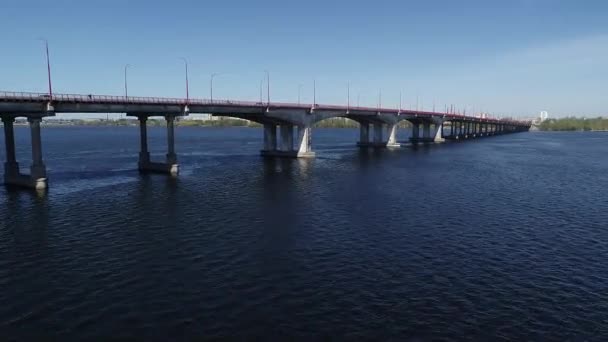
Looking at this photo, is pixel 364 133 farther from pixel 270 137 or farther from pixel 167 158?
pixel 167 158

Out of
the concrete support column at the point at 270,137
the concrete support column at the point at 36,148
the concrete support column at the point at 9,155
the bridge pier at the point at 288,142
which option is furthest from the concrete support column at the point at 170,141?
the concrete support column at the point at 270,137

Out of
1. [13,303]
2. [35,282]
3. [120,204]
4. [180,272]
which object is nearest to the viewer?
[13,303]

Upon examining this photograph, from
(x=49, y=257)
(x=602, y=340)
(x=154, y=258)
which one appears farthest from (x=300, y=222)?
(x=602, y=340)

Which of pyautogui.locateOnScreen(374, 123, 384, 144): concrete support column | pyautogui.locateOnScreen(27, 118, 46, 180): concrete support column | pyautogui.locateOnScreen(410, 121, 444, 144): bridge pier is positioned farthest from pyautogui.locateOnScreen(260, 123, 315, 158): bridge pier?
pyautogui.locateOnScreen(410, 121, 444, 144): bridge pier

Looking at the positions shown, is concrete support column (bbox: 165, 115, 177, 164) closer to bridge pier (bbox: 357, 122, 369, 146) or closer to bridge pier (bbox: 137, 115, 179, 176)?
bridge pier (bbox: 137, 115, 179, 176)

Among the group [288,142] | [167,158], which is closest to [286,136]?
[288,142]

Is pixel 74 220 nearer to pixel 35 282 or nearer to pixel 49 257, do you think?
pixel 49 257
